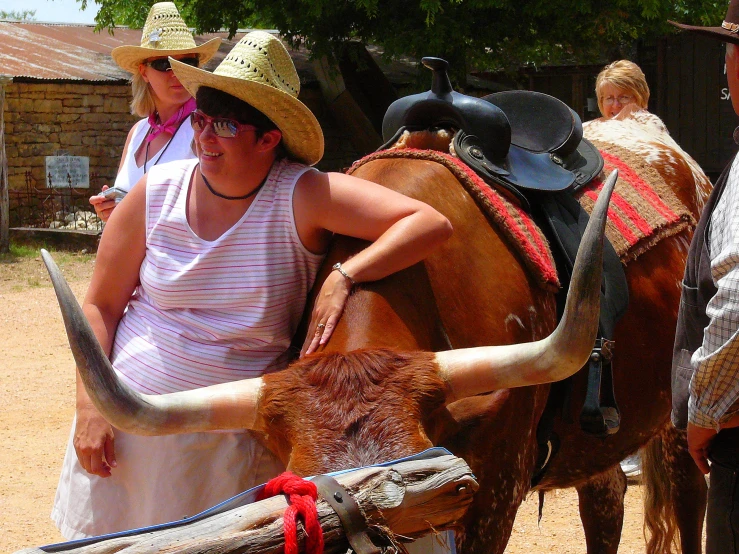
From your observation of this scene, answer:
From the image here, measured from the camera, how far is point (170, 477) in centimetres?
257

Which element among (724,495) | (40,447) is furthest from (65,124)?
(724,495)

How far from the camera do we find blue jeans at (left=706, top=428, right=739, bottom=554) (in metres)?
2.31

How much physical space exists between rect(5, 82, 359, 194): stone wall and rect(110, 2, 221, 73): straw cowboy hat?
39.8 ft

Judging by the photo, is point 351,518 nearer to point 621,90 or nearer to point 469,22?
point 621,90

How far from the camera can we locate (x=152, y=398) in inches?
82.2

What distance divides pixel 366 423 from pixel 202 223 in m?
0.82

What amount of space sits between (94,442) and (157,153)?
4.70ft

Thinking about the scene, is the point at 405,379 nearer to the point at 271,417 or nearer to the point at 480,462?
the point at 271,417

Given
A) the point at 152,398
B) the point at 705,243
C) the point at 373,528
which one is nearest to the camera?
the point at 373,528

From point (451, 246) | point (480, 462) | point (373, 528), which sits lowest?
point (480, 462)

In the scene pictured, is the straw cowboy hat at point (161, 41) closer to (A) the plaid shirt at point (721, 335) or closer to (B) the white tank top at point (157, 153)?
(B) the white tank top at point (157, 153)

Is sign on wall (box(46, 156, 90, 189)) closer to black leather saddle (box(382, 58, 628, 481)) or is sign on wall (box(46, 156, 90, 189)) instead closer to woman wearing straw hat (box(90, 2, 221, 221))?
woman wearing straw hat (box(90, 2, 221, 221))

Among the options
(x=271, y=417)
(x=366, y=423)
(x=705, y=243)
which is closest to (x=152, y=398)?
(x=271, y=417)

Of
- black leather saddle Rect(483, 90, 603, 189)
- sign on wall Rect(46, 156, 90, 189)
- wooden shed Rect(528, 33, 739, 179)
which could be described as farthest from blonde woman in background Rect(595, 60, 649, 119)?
sign on wall Rect(46, 156, 90, 189)
